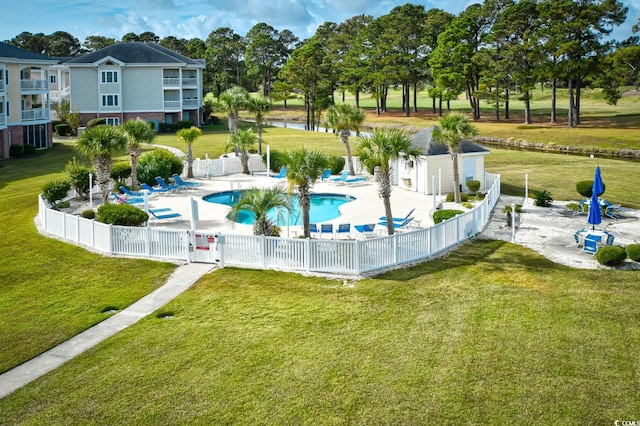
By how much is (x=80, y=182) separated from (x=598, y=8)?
6108cm

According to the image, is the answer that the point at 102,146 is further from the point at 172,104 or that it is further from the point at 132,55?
the point at 132,55

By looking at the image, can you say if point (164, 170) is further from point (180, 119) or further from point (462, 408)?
point (180, 119)

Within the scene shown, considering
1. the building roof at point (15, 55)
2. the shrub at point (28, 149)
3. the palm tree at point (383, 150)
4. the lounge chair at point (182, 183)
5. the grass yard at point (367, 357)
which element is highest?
the building roof at point (15, 55)

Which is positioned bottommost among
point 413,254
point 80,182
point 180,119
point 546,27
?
point 413,254

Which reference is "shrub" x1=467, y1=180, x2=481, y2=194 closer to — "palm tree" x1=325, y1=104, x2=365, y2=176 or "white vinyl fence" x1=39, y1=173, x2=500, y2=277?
"palm tree" x1=325, y1=104, x2=365, y2=176

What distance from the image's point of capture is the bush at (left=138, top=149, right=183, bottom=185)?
115 feet

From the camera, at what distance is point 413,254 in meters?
20.3

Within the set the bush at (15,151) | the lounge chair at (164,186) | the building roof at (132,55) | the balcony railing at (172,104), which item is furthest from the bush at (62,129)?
the lounge chair at (164,186)

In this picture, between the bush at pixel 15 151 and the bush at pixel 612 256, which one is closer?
the bush at pixel 612 256

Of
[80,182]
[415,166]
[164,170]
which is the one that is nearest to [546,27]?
[415,166]

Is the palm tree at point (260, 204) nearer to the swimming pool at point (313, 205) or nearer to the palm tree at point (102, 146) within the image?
the swimming pool at point (313, 205)

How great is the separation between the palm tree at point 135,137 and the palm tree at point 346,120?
11.7 metres

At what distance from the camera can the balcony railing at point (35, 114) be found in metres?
50.9

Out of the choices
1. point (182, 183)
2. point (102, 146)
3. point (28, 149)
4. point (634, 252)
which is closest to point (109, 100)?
point (28, 149)
